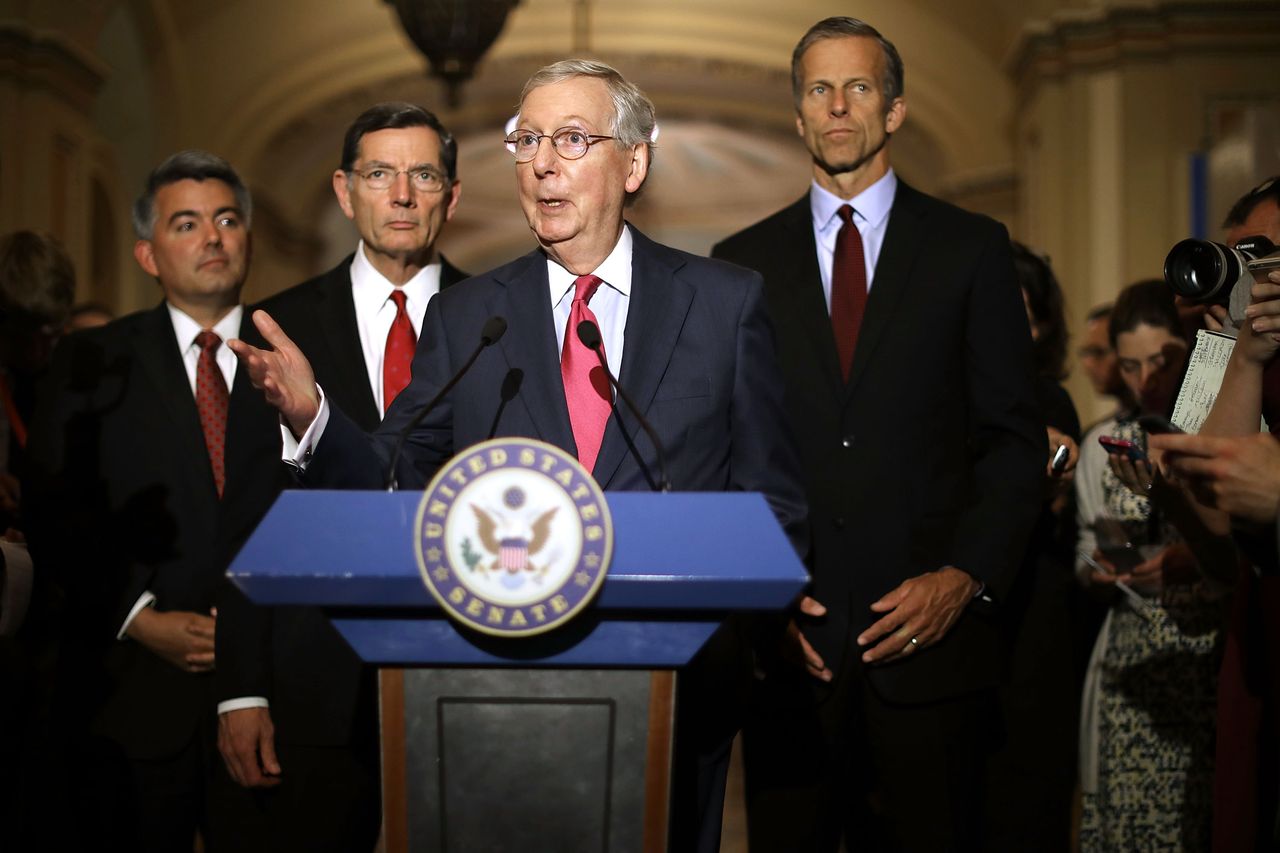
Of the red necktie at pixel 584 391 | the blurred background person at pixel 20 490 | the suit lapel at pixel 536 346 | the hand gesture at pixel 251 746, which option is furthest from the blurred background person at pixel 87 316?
the red necktie at pixel 584 391

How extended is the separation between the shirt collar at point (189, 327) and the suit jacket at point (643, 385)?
92cm

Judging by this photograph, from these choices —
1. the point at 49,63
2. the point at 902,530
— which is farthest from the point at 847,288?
the point at 49,63

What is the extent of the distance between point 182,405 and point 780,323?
1.18 metres

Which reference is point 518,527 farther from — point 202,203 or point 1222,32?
point 1222,32

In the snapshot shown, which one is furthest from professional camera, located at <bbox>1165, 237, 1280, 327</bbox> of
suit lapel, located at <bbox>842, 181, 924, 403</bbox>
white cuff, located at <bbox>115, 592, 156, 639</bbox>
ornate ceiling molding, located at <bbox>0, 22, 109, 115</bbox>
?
ornate ceiling molding, located at <bbox>0, 22, 109, 115</bbox>

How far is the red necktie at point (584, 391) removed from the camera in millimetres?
1946

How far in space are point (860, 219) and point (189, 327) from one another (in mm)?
1362

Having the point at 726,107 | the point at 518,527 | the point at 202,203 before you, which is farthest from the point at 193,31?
the point at 518,527

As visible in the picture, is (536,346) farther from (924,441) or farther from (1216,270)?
(1216,270)

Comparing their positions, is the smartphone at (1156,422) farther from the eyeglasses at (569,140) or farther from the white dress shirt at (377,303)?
the white dress shirt at (377,303)

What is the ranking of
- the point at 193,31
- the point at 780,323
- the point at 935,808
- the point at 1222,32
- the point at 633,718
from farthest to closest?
the point at 193,31 → the point at 1222,32 → the point at 780,323 → the point at 935,808 → the point at 633,718

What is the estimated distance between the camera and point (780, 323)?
99.0 inches

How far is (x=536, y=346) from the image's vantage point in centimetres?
198

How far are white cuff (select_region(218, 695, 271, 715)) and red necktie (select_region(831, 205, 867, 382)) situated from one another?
1.17 metres
